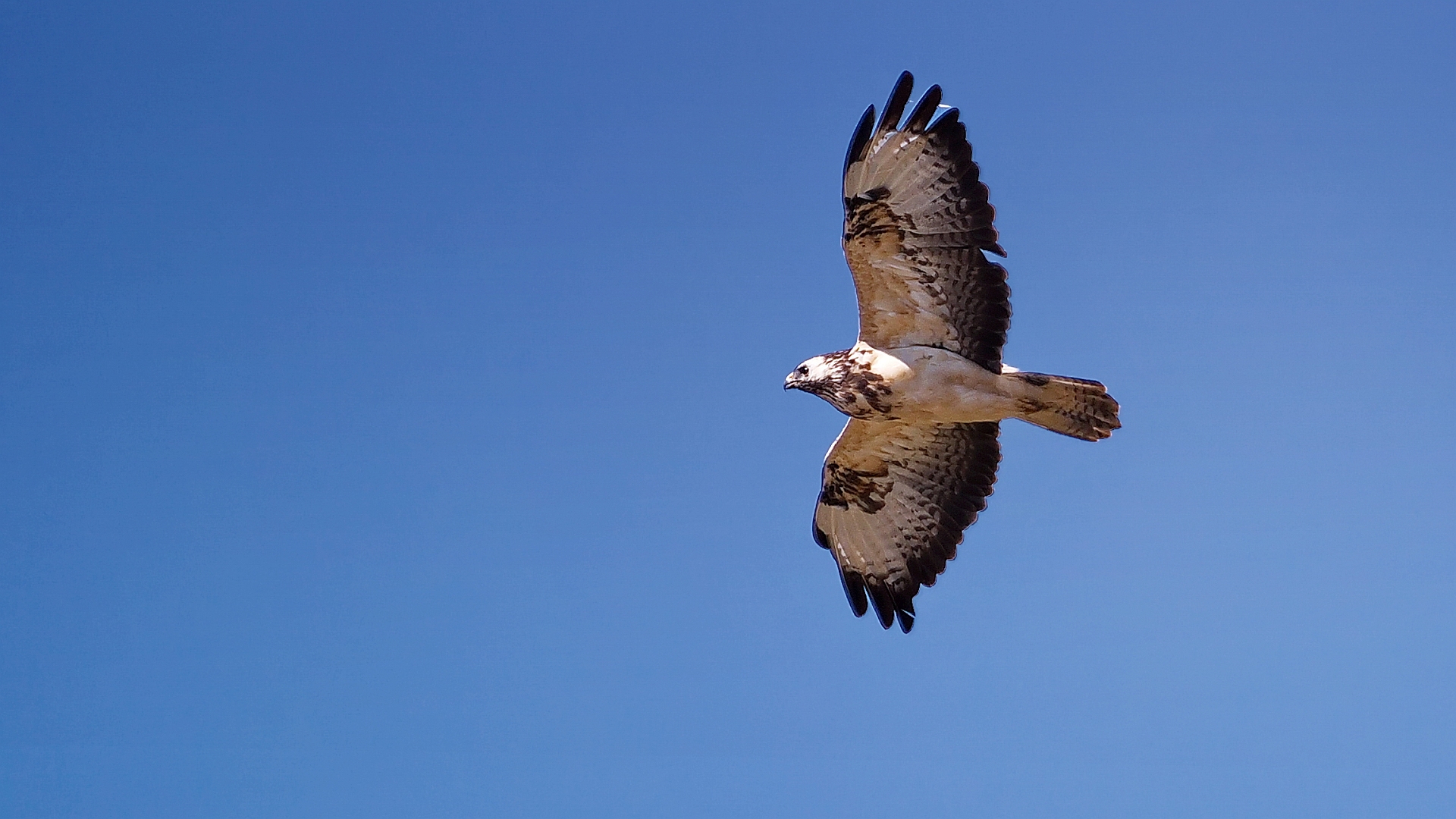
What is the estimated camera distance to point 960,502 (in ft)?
33.3

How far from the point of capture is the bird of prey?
29.1 feet

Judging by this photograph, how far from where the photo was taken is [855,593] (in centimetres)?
1056

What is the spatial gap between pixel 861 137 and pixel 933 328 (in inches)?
56.7

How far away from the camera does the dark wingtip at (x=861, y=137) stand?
29.1 feet

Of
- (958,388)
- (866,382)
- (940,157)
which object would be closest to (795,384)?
(866,382)

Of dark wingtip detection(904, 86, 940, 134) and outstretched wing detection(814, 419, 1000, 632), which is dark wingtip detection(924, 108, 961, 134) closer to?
dark wingtip detection(904, 86, 940, 134)

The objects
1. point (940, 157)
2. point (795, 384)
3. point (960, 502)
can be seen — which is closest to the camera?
point (940, 157)

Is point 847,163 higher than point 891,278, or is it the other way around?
point 847,163

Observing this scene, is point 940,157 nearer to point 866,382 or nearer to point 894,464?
point 866,382

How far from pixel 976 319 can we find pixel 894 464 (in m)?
1.69

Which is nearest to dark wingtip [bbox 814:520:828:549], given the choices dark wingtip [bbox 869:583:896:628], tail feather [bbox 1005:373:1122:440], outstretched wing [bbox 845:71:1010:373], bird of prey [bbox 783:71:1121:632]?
dark wingtip [bbox 869:583:896:628]

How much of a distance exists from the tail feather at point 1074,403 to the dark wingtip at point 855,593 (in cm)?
230

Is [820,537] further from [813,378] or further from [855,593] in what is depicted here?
[813,378]

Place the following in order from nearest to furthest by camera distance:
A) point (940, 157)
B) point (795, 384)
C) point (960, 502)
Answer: point (940, 157), point (795, 384), point (960, 502)
